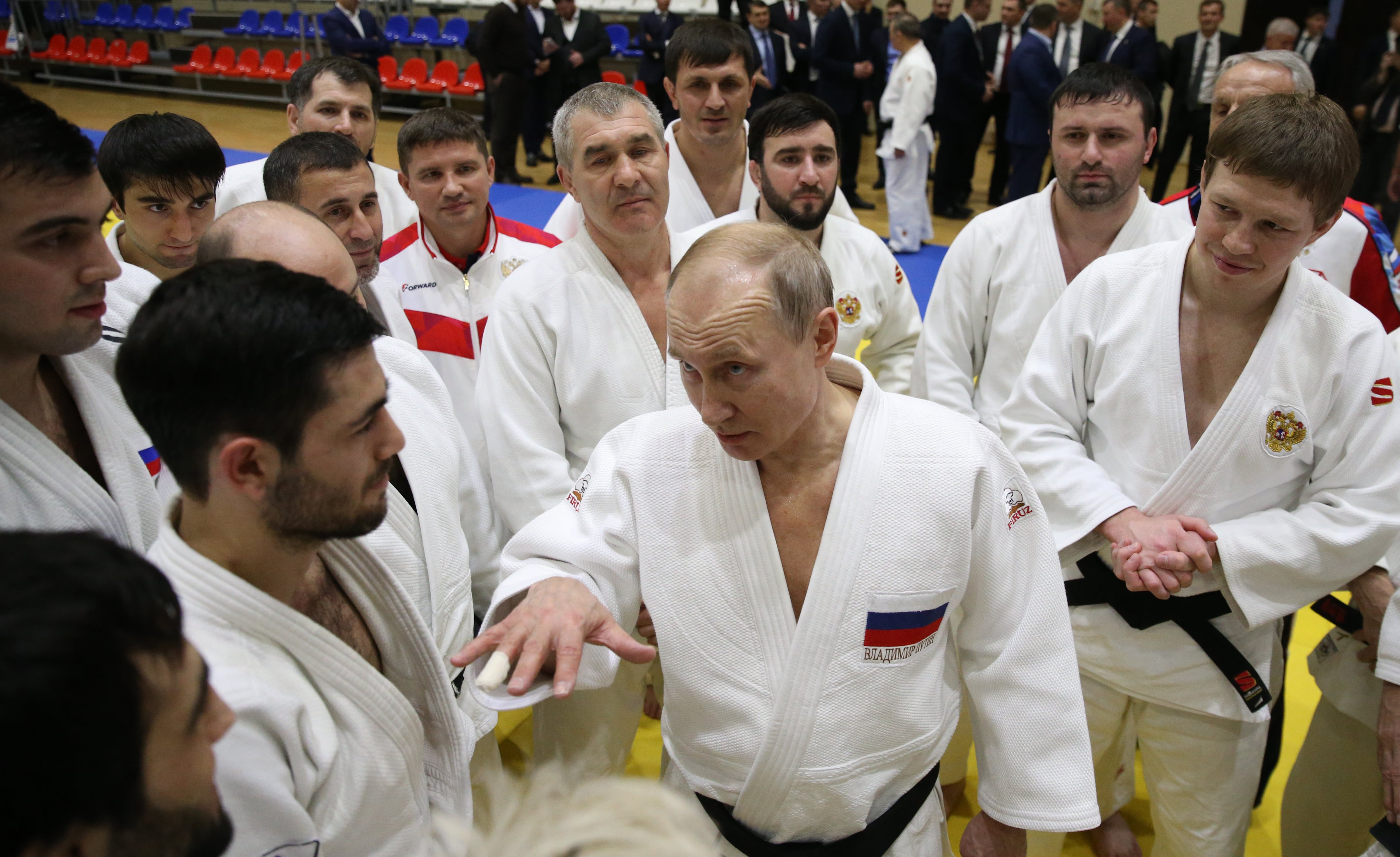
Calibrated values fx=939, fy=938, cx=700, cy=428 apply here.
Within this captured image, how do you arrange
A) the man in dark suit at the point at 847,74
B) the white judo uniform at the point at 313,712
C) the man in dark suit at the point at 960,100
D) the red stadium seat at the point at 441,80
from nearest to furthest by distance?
the white judo uniform at the point at 313,712 < the man in dark suit at the point at 960,100 < the man in dark suit at the point at 847,74 < the red stadium seat at the point at 441,80

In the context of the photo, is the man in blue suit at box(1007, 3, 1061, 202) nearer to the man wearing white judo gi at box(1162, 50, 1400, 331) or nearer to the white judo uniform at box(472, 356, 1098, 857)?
the man wearing white judo gi at box(1162, 50, 1400, 331)

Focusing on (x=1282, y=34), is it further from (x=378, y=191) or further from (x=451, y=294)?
(x=451, y=294)

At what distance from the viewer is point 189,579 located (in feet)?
4.09

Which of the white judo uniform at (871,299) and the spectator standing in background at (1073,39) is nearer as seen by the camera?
the white judo uniform at (871,299)

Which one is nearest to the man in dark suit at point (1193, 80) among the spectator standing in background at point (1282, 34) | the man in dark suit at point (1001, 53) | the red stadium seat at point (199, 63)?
the spectator standing in background at point (1282, 34)

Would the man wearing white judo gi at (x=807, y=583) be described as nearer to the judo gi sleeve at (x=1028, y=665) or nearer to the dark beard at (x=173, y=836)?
the judo gi sleeve at (x=1028, y=665)

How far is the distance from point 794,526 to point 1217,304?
1.22m

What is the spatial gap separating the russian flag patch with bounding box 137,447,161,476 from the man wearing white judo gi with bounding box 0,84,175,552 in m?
0.19

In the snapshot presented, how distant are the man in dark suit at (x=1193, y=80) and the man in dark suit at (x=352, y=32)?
343 inches

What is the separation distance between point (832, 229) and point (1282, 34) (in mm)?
6462

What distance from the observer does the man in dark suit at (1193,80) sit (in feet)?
29.9

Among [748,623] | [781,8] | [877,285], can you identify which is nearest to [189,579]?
[748,623]

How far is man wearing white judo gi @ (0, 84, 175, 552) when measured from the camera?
147 centimetres

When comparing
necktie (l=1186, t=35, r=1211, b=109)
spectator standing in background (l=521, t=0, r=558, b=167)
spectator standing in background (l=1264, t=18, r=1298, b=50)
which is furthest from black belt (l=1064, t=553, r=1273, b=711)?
spectator standing in background (l=521, t=0, r=558, b=167)
